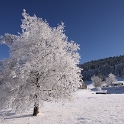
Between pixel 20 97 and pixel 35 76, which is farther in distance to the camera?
pixel 35 76

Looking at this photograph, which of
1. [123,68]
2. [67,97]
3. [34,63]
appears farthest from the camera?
[123,68]

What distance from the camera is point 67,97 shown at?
47.9ft

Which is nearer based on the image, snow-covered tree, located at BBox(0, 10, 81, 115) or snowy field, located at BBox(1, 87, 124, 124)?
snowy field, located at BBox(1, 87, 124, 124)

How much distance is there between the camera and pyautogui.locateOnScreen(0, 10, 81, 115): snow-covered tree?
13.4 m

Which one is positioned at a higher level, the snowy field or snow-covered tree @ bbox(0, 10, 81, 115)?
snow-covered tree @ bbox(0, 10, 81, 115)

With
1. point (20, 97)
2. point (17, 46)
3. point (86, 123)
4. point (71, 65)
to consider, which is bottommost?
point (86, 123)

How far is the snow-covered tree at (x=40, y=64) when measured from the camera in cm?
1340

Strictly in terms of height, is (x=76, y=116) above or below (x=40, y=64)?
below

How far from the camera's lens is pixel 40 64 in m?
13.6

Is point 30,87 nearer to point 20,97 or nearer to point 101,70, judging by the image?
point 20,97

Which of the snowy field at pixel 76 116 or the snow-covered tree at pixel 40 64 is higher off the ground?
the snow-covered tree at pixel 40 64

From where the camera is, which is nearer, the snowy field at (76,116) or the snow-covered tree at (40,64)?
the snowy field at (76,116)

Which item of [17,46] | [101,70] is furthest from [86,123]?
[101,70]

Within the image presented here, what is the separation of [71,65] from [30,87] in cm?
405
